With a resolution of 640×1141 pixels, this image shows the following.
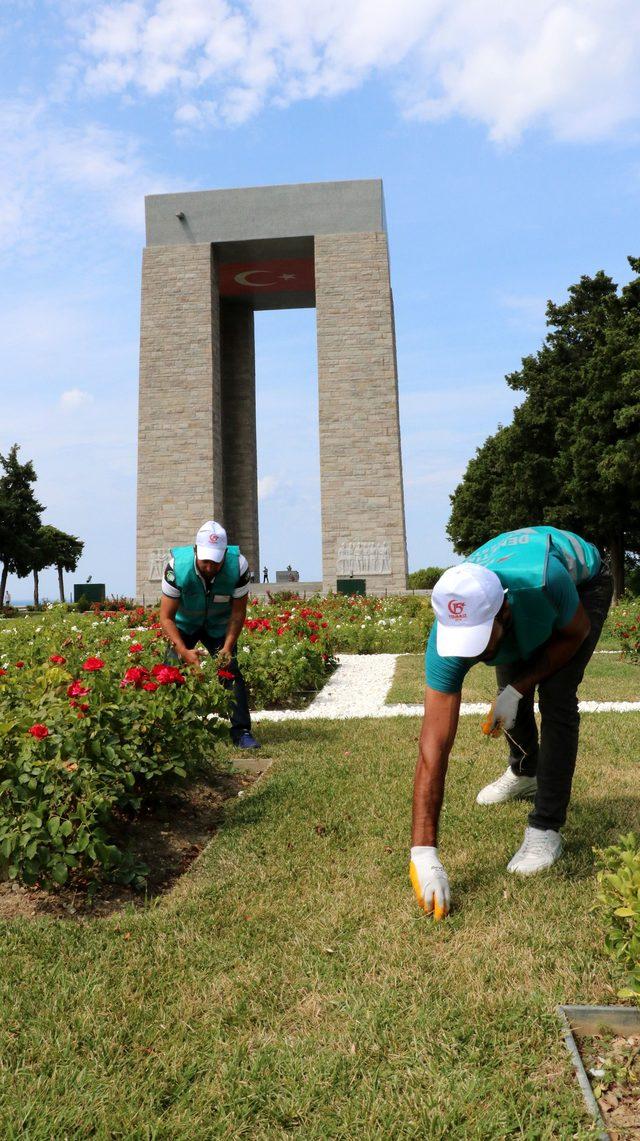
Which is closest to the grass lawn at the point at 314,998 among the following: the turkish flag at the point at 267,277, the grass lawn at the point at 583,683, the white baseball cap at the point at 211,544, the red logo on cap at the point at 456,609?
the red logo on cap at the point at 456,609

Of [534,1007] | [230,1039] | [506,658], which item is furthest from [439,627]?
[230,1039]

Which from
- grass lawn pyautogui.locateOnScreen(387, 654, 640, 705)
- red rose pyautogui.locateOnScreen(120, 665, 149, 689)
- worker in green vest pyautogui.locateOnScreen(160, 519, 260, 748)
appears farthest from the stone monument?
red rose pyautogui.locateOnScreen(120, 665, 149, 689)

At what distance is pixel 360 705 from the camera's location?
875 cm

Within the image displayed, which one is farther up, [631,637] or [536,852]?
[631,637]

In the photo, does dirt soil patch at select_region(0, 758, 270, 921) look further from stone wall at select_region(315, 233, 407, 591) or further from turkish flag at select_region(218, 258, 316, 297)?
turkish flag at select_region(218, 258, 316, 297)

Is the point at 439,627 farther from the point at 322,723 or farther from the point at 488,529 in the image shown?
the point at 488,529

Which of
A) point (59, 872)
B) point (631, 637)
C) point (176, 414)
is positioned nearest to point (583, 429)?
point (176, 414)

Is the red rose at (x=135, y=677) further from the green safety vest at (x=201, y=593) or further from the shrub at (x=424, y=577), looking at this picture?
the shrub at (x=424, y=577)

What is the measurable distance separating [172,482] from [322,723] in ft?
76.1

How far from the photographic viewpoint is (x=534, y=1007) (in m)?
2.61

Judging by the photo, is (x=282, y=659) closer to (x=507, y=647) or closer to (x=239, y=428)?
(x=507, y=647)

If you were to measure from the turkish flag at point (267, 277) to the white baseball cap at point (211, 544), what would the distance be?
1144 inches

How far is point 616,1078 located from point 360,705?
21.2 feet

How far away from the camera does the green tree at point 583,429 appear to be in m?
25.8
